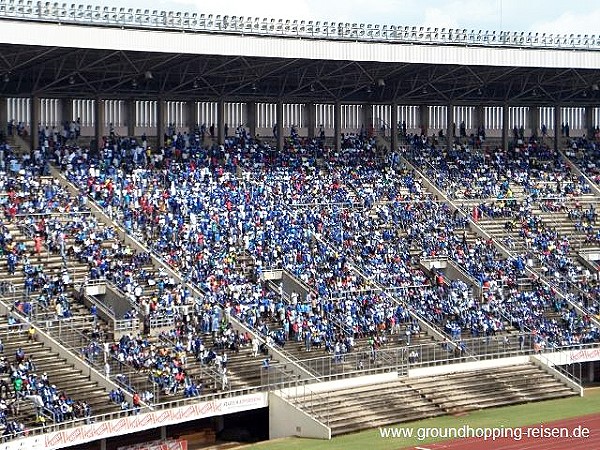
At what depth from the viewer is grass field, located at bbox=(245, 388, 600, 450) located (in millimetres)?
42500

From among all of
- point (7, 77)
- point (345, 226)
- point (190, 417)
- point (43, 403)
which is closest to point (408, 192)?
point (345, 226)

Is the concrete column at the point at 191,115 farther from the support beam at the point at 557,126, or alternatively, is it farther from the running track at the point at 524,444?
the running track at the point at 524,444

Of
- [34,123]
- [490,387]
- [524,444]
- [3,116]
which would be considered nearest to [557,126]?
[490,387]

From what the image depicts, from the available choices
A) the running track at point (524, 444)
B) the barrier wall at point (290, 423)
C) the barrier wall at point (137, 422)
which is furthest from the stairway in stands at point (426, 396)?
the running track at point (524, 444)

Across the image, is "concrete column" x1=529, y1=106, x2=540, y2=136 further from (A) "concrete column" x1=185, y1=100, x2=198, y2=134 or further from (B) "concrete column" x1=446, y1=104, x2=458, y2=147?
(A) "concrete column" x1=185, y1=100, x2=198, y2=134

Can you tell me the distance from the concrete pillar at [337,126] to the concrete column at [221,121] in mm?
6034

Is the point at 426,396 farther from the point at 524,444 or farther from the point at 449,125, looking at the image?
the point at 449,125

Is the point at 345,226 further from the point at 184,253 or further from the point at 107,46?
the point at 107,46

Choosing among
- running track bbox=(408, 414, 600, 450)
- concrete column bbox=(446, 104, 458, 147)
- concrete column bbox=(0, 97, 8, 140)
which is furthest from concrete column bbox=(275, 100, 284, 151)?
running track bbox=(408, 414, 600, 450)

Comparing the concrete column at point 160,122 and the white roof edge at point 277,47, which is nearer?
the white roof edge at point 277,47

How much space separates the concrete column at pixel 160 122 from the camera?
5969 centimetres

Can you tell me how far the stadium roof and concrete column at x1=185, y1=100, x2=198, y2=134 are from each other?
54 centimetres

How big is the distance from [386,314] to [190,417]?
39.4ft

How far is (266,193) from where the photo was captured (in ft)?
188
